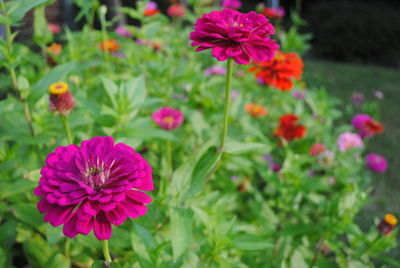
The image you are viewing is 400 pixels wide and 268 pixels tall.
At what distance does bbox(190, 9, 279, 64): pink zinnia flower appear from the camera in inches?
30.2

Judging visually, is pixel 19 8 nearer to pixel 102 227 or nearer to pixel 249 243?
pixel 102 227

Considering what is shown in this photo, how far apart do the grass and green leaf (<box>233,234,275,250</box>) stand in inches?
24.3

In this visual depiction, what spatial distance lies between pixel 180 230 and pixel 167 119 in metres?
0.66

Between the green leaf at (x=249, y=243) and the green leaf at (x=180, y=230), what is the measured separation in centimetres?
22

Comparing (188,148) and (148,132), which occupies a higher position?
(148,132)

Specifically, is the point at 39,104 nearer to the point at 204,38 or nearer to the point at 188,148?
the point at 188,148

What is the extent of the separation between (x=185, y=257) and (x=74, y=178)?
0.49 metres

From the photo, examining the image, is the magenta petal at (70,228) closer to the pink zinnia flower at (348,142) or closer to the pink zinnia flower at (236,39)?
the pink zinnia flower at (236,39)

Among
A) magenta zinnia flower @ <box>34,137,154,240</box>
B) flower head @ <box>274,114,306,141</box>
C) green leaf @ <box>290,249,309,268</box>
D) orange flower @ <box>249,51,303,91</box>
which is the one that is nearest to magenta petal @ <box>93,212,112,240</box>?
magenta zinnia flower @ <box>34,137,154,240</box>

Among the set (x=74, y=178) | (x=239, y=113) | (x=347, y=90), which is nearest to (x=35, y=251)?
(x=74, y=178)

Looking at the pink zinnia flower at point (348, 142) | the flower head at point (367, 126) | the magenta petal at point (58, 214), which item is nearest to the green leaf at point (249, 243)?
the magenta petal at point (58, 214)

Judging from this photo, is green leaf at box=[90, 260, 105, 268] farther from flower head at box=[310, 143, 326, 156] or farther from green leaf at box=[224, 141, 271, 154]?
flower head at box=[310, 143, 326, 156]

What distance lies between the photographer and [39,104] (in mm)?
1340

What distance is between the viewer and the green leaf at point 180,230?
33.6 inches
